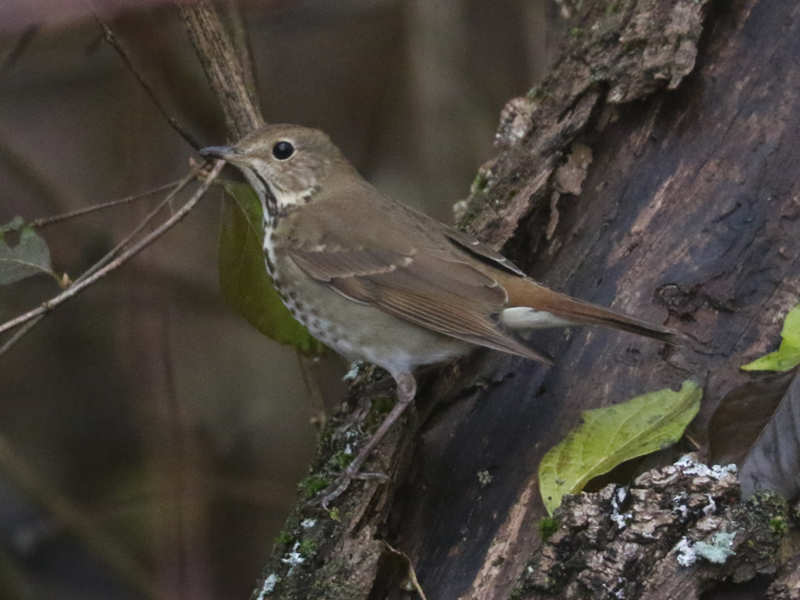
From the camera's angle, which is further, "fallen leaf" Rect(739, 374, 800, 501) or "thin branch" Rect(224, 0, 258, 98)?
"thin branch" Rect(224, 0, 258, 98)

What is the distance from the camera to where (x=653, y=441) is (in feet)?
8.73

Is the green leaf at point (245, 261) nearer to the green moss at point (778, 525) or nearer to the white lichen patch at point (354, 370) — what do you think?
the white lichen patch at point (354, 370)

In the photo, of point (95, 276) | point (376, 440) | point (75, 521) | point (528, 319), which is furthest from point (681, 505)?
point (75, 521)

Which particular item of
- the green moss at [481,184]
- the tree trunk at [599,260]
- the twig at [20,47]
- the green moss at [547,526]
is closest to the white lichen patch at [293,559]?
the tree trunk at [599,260]

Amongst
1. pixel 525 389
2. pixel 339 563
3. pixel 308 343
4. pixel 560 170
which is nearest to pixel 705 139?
pixel 560 170

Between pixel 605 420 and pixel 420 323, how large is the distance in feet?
2.14

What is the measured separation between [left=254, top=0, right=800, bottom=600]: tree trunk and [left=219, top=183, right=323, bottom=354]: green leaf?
0.44 m

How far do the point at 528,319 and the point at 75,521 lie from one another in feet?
9.05

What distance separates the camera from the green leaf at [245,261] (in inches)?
136

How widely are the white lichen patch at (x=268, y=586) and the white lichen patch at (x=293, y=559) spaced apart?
0.04 meters

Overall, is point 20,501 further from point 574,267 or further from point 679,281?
point 679,281

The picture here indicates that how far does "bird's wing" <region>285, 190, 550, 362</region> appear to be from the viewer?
3.11m

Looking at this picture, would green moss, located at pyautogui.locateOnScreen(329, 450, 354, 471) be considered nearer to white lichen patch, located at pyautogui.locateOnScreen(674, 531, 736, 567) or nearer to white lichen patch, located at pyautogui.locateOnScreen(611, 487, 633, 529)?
white lichen patch, located at pyautogui.locateOnScreen(611, 487, 633, 529)

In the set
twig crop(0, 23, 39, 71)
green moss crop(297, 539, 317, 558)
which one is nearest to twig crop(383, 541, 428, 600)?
green moss crop(297, 539, 317, 558)
